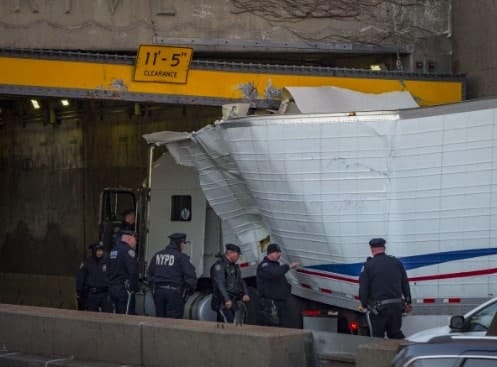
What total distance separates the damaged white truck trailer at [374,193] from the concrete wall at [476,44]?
18.8 ft

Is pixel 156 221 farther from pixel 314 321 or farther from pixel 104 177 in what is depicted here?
pixel 104 177

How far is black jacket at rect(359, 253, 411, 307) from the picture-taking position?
11266 millimetres

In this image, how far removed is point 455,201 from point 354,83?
19.3 ft

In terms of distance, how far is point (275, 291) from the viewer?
43.0 ft

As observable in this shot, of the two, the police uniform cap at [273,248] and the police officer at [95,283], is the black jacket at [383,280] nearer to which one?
the police uniform cap at [273,248]

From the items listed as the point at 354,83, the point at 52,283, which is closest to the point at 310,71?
the point at 354,83

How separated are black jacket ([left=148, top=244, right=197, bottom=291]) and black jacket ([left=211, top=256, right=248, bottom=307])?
0.52 meters

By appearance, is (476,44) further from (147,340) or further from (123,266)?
(147,340)

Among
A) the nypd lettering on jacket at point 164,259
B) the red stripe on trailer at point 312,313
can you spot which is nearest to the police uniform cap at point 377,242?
the red stripe on trailer at point 312,313

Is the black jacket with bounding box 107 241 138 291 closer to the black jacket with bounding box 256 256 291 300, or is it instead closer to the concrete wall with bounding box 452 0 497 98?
the black jacket with bounding box 256 256 291 300

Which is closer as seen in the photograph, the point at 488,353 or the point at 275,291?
the point at 488,353

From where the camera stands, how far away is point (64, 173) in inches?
928

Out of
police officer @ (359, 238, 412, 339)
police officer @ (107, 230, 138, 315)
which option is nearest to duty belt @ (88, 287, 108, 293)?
police officer @ (107, 230, 138, 315)

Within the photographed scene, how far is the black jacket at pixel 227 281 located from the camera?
45.3ft
